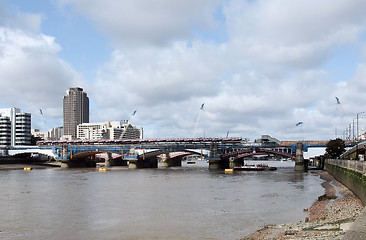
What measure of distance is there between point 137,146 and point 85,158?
34668mm

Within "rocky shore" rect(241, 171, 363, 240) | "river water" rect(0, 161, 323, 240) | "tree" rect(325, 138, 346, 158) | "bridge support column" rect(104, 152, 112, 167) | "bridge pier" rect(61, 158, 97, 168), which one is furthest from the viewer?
"bridge support column" rect(104, 152, 112, 167)

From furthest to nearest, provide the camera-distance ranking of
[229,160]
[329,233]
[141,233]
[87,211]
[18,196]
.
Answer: [229,160]
[18,196]
[87,211]
[141,233]
[329,233]

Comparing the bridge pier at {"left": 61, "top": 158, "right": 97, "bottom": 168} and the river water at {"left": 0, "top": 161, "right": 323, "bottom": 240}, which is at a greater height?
the river water at {"left": 0, "top": 161, "right": 323, "bottom": 240}

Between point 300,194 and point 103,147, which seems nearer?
point 300,194

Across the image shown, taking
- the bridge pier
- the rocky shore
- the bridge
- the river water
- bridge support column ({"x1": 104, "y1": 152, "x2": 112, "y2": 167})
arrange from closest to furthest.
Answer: the rocky shore → the river water → the bridge → the bridge pier → bridge support column ({"x1": 104, "y1": 152, "x2": 112, "y2": 167})

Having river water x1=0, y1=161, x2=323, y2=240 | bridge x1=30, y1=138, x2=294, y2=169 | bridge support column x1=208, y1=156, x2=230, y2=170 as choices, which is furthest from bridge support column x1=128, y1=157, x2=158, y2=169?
river water x1=0, y1=161, x2=323, y2=240

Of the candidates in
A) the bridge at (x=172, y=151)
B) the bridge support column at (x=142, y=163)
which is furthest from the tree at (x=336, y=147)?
the bridge support column at (x=142, y=163)

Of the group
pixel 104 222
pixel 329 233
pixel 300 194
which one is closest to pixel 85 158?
pixel 300 194

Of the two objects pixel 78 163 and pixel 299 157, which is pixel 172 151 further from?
pixel 299 157

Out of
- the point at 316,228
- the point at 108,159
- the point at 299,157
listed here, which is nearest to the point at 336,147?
the point at 299,157

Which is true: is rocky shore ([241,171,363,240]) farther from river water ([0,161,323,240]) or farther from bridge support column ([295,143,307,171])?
bridge support column ([295,143,307,171])

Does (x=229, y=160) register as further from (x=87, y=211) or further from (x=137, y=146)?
(x=87, y=211)

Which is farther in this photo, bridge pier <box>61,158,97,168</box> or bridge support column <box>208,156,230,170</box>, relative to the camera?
bridge pier <box>61,158,97,168</box>

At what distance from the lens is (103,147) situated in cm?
17362
